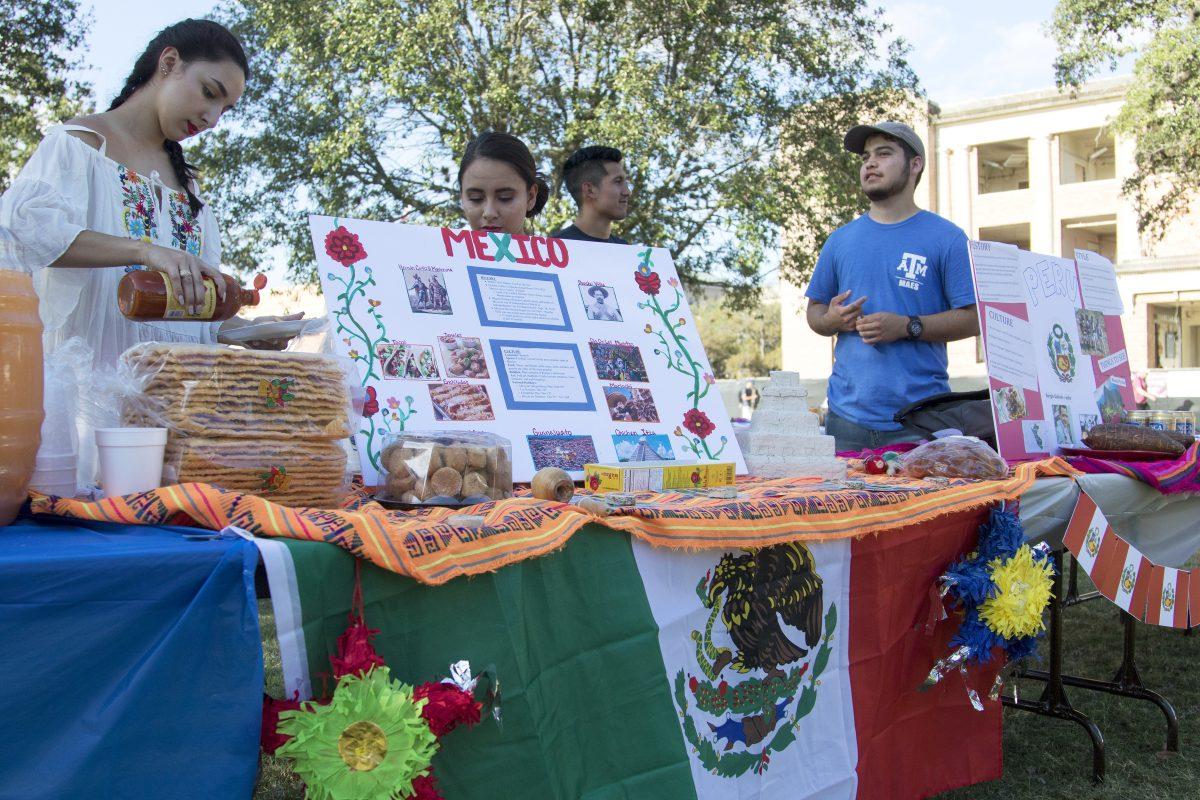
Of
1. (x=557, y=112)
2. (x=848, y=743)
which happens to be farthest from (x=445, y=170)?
(x=848, y=743)

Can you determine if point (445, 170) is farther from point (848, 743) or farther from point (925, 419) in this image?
point (848, 743)

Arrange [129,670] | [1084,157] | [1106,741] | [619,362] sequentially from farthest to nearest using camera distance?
[1084,157], [1106,741], [619,362], [129,670]

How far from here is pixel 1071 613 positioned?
5746mm

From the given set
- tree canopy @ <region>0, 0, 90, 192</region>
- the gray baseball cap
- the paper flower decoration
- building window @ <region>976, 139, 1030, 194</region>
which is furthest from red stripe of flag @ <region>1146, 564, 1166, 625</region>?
building window @ <region>976, 139, 1030, 194</region>

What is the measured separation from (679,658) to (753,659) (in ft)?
0.71

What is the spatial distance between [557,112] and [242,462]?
12567 mm

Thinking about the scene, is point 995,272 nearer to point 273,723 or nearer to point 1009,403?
point 1009,403

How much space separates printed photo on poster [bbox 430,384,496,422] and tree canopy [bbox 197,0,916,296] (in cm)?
1024

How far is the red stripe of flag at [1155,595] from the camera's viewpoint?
10.0 feet

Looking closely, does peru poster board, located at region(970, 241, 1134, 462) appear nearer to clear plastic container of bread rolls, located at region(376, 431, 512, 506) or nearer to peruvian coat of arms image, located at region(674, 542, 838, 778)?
peruvian coat of arms image, located at region(674, 542, 838, 778)

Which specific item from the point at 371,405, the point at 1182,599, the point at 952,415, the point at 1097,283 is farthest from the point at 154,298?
the point at 1097,283

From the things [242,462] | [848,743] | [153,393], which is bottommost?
[848,743]

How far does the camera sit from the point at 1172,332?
93.4ft

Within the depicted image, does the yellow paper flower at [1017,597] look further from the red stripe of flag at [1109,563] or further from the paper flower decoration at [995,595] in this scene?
the red stripe of flag at [1109,563]
